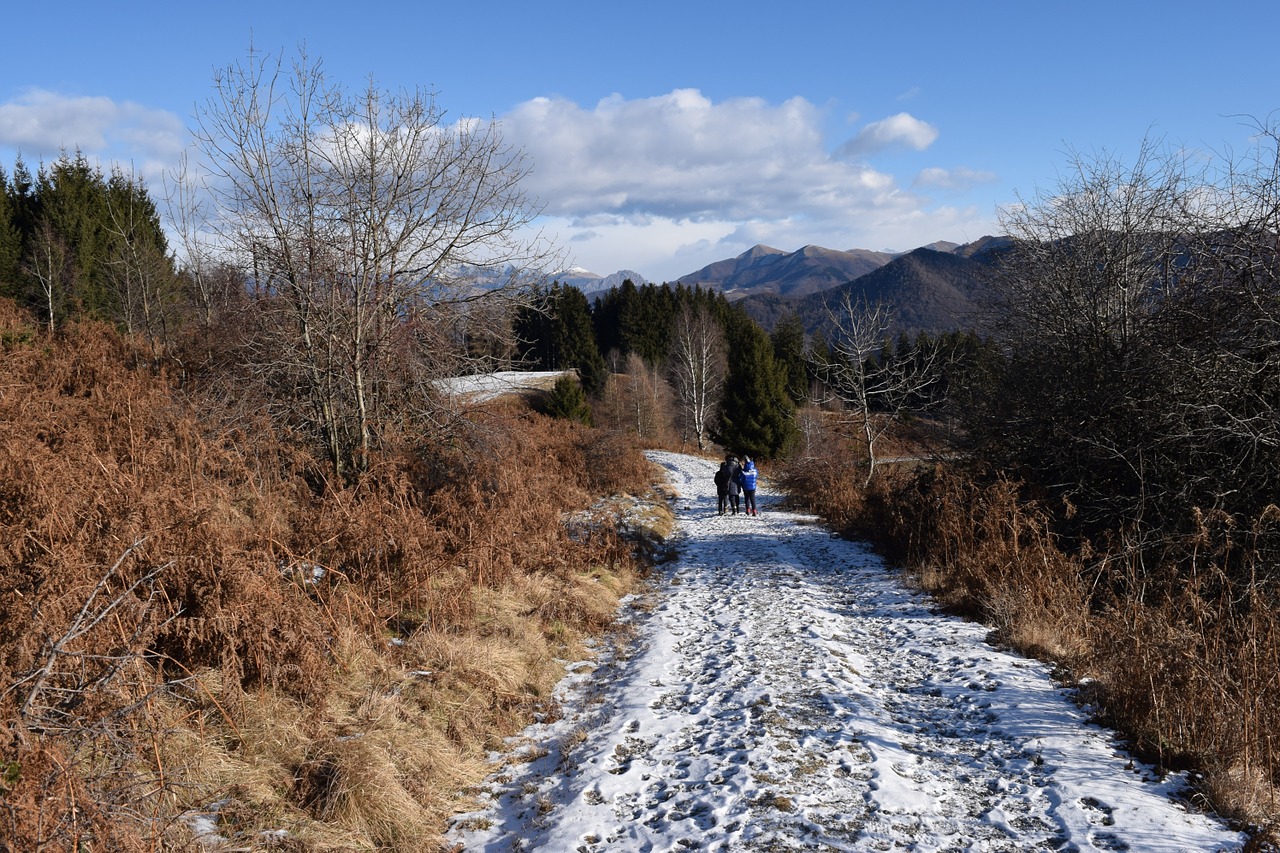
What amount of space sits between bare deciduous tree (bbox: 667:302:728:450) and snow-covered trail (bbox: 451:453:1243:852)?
114ft

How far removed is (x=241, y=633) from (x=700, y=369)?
1616 inches

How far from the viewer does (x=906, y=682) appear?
19.9ft

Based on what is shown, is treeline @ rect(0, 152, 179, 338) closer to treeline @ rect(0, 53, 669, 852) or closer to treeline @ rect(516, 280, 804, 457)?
treeline @ rect(0, 53, 669, 852)

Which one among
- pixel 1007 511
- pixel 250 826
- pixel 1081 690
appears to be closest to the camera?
pixel 250 826

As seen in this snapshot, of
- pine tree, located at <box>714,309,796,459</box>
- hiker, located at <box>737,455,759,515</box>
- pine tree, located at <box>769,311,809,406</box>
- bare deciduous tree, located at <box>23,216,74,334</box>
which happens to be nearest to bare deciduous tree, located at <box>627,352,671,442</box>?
pine tree, located at <box>769,311,809,406</box>

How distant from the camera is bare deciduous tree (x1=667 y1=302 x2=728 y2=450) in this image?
43.2 meters

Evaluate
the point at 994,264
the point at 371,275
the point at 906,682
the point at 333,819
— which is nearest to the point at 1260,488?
the point at 906,682

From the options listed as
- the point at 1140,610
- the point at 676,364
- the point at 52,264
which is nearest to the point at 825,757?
the point at 1140,610

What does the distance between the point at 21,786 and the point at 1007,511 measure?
9.72m

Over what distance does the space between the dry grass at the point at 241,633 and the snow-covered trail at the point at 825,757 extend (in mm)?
669

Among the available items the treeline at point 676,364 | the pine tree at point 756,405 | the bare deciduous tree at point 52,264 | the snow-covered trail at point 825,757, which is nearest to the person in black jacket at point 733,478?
the treeline at point 676,364

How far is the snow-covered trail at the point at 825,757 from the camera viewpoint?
12.5 feet

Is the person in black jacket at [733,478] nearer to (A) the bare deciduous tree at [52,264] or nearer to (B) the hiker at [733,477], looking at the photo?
(B) the hiker at [733,477]

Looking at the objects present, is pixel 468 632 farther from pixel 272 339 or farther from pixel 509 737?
pixel 272 339
